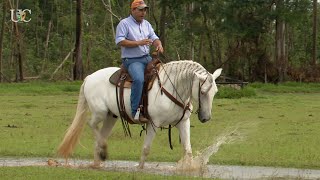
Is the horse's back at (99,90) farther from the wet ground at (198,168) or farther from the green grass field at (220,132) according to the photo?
the green grass field at (220,132)

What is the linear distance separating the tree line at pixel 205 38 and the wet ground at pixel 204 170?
18.7 meters

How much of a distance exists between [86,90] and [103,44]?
39521 millimetres

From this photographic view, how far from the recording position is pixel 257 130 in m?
17.3

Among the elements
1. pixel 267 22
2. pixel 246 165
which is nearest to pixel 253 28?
pixel 267 22

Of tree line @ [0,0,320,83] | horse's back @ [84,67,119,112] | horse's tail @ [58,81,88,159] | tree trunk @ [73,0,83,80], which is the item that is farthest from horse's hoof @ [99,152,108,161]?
tree trunk @ [73,0,83,80]

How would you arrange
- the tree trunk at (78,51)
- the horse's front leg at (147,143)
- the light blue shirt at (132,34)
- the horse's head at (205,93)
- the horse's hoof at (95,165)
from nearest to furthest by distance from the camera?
the horse's head at (205,93) → the horse's front leg at (147,143) → the light blue shirt at (132,34) → the horse's hoof at (95,165) → the tree trunk at (78,51)

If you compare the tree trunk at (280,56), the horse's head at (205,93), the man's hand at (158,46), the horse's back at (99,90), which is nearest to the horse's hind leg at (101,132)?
the horse's back at (99,90)

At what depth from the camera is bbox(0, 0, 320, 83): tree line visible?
3866 centimetres

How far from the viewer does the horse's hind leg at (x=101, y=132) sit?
11.4 m

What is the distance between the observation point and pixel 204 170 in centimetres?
1070

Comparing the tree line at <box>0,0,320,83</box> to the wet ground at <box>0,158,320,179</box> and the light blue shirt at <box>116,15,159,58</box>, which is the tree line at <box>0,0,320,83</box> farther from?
the light blue shirt at <box>116,15,159,58</box>

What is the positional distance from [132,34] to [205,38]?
3618 centimetres

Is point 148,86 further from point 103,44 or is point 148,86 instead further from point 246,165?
point 103,44

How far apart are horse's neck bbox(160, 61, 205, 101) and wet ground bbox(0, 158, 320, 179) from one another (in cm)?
114
